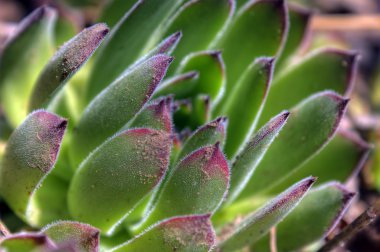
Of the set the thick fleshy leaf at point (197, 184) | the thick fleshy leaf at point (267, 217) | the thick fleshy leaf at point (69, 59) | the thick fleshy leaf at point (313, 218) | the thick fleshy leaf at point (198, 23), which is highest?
the thick fleshy leaf at point (69, 59)

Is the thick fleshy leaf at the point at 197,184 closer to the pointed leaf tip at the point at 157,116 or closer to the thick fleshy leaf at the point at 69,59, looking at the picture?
the pointed leaf tip at the point at 157,116

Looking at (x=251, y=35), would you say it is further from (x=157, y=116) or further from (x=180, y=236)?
(x=180, y=236)

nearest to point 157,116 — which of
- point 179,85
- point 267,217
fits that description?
point 179,85

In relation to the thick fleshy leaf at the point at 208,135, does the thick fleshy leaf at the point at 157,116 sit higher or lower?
higher

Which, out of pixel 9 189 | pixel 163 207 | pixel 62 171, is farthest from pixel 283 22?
pixel 9 189

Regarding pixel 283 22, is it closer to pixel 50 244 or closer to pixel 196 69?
pixel 196 69

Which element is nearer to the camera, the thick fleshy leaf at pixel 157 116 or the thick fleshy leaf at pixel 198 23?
the thick fleshy leaf at pixel 157 116

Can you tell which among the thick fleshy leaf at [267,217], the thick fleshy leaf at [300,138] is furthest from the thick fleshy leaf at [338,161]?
the thick fleshy leaf at [267,217]
